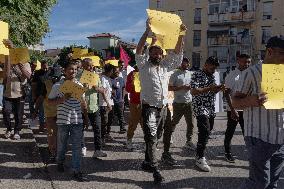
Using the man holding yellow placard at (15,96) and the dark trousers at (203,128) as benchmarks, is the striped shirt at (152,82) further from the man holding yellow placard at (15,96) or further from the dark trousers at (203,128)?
the man holding yellow placard at (15,96)

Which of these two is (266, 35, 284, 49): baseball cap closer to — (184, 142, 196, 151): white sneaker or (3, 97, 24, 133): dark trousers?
(184, 142, 196, 151): white sneaker

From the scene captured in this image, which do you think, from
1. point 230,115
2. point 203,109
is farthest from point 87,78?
point 230,115

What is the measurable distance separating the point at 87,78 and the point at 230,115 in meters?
2.60

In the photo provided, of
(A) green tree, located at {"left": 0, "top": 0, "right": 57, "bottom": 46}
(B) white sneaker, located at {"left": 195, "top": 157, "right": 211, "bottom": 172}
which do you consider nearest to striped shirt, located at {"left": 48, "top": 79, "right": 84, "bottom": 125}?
(B) white sneaker, located at {"left": 195, "top": 157, "right": 211, "bottom": 172}

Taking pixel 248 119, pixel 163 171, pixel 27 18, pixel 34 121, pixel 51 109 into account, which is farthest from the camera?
pixel 27 18

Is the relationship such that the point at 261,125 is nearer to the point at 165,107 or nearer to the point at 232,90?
the point at 165,107

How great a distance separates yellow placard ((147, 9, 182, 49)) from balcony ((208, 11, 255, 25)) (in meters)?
45.7

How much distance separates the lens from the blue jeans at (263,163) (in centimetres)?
409

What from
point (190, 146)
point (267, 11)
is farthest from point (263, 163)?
point (267, 11)

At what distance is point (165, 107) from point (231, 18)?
4647 cm

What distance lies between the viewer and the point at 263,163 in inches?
161

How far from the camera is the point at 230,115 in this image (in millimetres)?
7855

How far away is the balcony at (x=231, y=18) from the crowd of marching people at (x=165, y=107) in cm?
4312

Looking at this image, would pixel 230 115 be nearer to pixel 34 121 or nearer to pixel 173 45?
pixel 173 45
